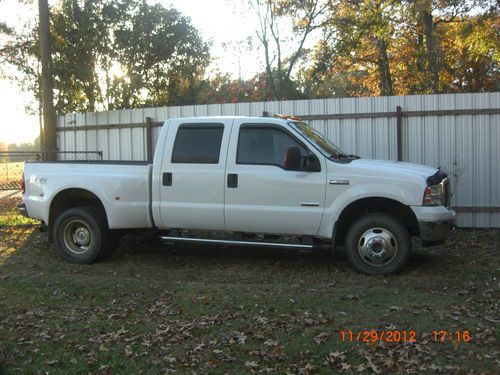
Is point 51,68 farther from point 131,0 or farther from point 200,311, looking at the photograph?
point 200,311

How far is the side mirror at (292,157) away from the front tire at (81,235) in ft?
9.35

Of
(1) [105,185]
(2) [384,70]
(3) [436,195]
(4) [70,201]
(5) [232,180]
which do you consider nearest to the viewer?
(3) [436,195]

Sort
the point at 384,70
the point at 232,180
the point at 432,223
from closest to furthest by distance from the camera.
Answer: the point at 432,223, the point at 232,180, the point at 384,70

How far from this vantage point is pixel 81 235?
754 centimetres

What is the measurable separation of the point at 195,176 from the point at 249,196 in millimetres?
770

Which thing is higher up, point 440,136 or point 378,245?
point 440,136

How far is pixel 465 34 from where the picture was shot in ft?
40.8

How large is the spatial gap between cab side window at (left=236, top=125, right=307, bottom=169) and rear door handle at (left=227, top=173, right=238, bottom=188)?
7.5 inches

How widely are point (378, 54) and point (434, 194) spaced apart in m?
17.1

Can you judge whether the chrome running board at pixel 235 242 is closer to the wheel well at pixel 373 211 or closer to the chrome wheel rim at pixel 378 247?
the wheel well at pixel 373 211

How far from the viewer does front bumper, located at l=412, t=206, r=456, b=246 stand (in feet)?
19.9

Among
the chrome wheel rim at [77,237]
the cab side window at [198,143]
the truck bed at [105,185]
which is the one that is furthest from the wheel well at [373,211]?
the chrome wheel rim at [77,237]
